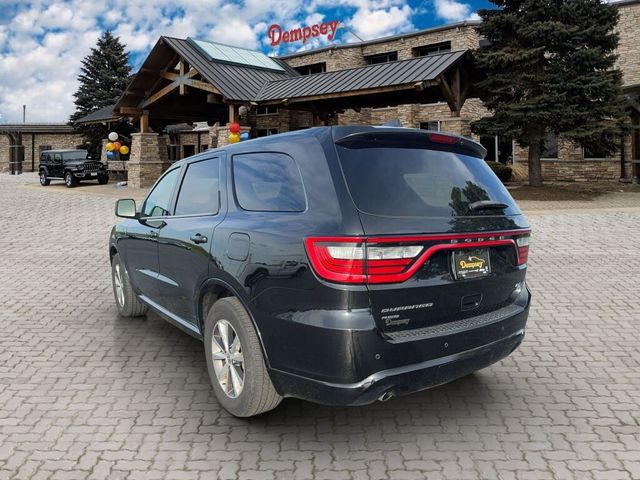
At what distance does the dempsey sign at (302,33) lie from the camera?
120ft

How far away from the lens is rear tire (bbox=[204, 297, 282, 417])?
3371mm

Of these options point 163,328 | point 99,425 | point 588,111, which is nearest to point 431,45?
point 588,111

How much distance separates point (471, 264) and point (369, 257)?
2.48ft

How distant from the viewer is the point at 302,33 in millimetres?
37688

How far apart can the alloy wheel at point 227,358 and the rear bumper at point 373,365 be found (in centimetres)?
42

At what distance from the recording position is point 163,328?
19.1ft

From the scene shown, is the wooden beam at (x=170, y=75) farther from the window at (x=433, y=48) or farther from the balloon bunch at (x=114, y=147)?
the window at (x=433, y=48)

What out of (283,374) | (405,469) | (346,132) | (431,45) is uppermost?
(431,45)

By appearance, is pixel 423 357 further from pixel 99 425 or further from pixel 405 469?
pixel 99 425

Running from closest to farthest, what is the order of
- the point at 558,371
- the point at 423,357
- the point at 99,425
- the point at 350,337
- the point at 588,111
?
the point at 350,337, the point at 423,357, the point at 99,425, the point at 558,371, the point at 588,111

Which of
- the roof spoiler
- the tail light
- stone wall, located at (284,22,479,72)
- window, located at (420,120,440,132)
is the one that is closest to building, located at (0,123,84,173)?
stone wall, located at (284,22,479,72)

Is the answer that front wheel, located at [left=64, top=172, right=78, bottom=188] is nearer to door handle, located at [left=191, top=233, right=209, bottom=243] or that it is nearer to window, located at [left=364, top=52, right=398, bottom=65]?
window, located at [left=364, top=52, right=398, bottom=65]

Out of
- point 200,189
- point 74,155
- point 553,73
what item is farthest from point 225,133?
point 200,189

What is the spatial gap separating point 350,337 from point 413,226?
691 mm
